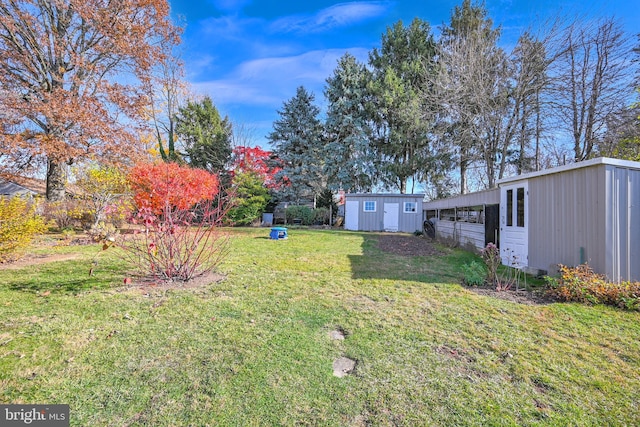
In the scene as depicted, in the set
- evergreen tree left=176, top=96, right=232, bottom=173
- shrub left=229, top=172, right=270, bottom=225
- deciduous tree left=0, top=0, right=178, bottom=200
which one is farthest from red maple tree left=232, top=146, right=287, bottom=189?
deciduous tree left=0, top=0, right=178, bottom=200

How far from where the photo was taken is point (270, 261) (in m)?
6.67

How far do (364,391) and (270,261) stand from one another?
4.90 m

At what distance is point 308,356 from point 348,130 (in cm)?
1960

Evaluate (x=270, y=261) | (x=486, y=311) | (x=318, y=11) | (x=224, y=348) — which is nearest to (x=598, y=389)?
(x=486, y=311)

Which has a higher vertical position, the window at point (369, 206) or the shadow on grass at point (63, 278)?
the window at point (369, 206)

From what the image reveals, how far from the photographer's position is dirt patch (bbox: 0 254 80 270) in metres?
5.33

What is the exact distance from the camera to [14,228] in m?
5.38

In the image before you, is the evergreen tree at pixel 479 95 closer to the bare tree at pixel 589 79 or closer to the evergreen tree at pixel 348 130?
the bare tree at pixel 589 79

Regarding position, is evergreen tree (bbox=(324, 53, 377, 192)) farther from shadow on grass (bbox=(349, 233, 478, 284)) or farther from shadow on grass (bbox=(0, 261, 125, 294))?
shadow on grass (bbox=(0, 261, 125, 294))

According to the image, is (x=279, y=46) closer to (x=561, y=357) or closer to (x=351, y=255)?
(x=351, y=255)

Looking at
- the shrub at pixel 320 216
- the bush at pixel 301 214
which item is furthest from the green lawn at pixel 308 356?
the shrub at pixel 320 216

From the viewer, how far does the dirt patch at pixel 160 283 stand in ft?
14.3

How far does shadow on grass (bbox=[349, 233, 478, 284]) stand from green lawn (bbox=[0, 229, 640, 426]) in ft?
2.94

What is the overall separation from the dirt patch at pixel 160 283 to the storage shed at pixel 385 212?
13.1 meters
